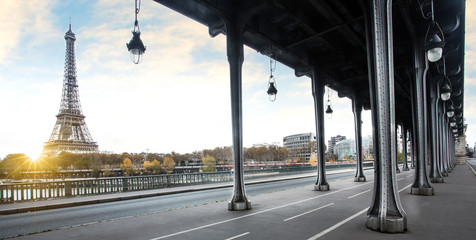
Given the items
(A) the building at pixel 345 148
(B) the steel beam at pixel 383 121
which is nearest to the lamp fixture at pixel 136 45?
(B) the steel beam at pixel 383 121

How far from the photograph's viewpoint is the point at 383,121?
706 cm

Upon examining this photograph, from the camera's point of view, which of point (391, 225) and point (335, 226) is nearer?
point (391, 225)

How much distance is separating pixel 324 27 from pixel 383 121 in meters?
7.07

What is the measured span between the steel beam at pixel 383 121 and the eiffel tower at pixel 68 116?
367 ft

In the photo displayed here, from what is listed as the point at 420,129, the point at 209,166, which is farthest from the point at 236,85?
the point at 209,166

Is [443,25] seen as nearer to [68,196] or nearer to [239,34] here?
[239,34]

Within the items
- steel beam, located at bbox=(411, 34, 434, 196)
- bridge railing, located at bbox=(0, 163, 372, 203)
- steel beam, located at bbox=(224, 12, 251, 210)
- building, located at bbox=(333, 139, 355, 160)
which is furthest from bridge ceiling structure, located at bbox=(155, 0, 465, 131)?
building, located at bbox=(333, 139, 355, 160)

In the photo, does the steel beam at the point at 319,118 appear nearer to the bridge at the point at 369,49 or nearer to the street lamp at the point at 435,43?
the bridge at the point at 369,49

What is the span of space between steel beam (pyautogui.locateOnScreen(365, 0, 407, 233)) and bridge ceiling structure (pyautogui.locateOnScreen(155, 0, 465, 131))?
997 millimetres

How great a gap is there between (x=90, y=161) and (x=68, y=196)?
9337 cm

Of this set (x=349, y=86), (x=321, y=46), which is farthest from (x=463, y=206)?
(x=349, y=86)

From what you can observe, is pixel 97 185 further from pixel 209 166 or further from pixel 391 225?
pixel 209 166

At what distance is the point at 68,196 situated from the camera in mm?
15906

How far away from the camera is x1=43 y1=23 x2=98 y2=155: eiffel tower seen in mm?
99625
